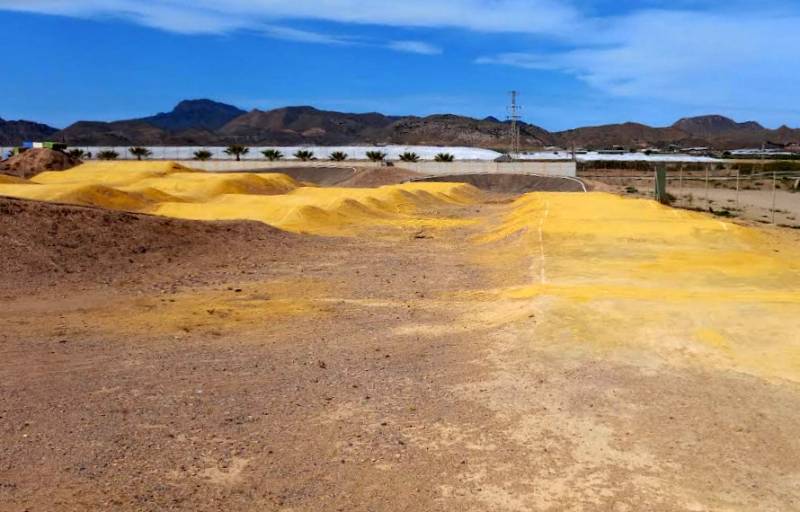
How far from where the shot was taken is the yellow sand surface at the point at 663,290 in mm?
9105

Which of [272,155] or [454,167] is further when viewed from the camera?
[272,155]

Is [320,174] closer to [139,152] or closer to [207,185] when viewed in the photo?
[207,185]

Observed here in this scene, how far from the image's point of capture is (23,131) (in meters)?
154

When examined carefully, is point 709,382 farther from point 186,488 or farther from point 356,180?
point 356,180

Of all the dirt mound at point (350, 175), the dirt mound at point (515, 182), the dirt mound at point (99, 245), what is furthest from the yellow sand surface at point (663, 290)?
the dirt mound at point (350, 175)

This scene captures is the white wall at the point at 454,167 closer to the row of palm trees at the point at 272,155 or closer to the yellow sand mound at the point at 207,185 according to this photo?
the row of palm trees at the point at 272,155

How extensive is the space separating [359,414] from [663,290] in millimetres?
7076

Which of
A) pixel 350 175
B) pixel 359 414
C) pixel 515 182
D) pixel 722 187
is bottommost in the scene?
pixel 722 187

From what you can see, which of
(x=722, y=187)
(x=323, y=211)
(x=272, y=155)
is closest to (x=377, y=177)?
(x=272, y=155)

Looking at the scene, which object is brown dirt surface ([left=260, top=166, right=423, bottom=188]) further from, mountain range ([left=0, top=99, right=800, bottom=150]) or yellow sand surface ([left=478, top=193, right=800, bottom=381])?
mountain range ([left=0, top=99, right=800, bottom=150])

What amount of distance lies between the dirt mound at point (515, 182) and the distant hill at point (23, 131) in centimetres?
11959

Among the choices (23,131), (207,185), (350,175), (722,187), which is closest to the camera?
(207,185)

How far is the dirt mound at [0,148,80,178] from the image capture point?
151 ft

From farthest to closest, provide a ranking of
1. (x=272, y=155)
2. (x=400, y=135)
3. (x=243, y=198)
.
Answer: (x=400, y=135)
(x=272, y=155)
(x=243, y=198)
